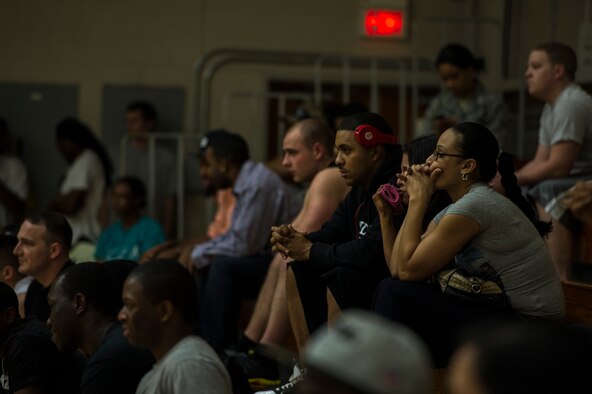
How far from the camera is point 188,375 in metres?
3.14

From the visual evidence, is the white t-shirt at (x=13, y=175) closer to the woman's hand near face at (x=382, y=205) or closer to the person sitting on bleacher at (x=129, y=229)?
the person sitting on bleacher at (x=129, y=229)

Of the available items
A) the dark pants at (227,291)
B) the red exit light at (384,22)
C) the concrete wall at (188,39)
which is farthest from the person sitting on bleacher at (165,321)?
the red exit light at (384,22)

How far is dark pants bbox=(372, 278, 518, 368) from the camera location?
3938 millimetres

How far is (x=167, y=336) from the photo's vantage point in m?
3.40

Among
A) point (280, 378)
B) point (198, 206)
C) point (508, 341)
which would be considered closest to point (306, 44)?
point (198, 206)

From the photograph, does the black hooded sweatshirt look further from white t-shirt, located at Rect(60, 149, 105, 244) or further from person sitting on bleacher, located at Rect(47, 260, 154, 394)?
white t-shirt, located at Rect(60, 149, 105, 244)

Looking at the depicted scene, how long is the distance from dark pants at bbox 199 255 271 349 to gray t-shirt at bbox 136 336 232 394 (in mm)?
2966

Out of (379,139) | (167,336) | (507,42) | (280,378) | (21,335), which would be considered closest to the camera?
(167,336)

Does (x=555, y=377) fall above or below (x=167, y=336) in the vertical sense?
above

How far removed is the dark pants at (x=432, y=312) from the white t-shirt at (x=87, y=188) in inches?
188

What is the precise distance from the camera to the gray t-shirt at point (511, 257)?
3916 millimetres

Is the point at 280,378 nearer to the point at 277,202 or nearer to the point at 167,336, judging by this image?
the point at 277,202

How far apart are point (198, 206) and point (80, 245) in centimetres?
125

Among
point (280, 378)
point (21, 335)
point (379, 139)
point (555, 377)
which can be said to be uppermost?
point (379, 139)
